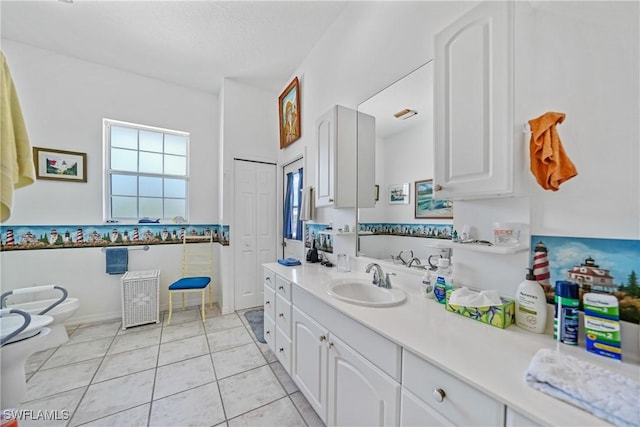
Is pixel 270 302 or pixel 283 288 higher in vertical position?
pixel 283 288

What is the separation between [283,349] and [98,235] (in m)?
2.80

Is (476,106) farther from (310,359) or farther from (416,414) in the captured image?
(310,359)

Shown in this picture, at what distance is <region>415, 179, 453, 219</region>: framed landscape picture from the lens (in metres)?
1.31

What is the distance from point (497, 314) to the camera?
951 mm

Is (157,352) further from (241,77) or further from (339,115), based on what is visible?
(241,77)

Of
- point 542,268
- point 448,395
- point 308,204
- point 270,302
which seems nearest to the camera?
point 448,395

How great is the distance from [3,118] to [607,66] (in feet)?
7.87

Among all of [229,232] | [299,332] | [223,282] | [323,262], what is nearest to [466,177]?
[299,332]

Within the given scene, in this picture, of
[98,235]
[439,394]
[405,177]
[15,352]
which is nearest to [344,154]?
[405,177]

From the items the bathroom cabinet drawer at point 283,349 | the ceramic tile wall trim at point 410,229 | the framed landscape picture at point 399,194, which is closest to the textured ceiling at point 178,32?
the framed landscape picture at point 399,194

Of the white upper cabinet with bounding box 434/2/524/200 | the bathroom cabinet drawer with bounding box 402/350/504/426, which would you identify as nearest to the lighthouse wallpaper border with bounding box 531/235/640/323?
the white upper cabinet with bounding box 434/2/524/200

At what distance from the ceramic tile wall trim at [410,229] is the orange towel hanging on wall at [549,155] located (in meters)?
0.48

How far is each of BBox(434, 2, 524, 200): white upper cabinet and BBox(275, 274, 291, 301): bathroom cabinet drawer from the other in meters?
1.22

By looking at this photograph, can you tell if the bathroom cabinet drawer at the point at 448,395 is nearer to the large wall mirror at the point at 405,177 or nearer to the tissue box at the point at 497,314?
the tissue box at the point at 497,314
